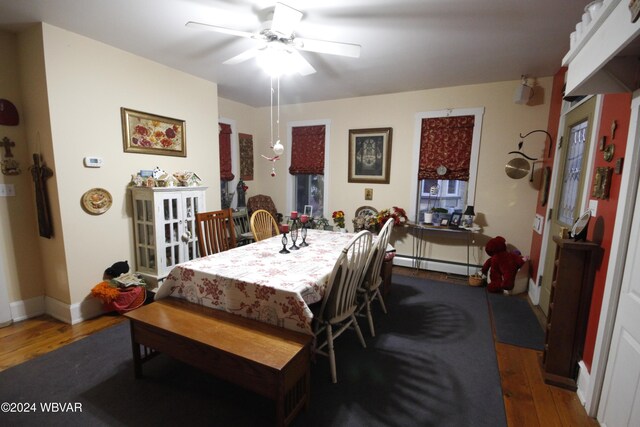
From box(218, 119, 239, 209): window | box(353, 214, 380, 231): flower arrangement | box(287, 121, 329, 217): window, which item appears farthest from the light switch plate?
box(218, 119, 239, 209): window

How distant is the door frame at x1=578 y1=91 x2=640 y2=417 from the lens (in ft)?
4.51

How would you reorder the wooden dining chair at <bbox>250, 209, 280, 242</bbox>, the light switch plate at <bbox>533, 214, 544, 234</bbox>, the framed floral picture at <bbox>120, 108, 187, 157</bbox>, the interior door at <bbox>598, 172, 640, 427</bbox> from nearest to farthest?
the interior door at <bbox>598, 172, 640, 427</bbox>
the framed floral picture at <bbox>120, 108, 187, 157</bbox>
the wooden dining chair at <bbox>250, 209, 280, 242</bbox>
the light switch plate at <bbox>533, 214, 544, 234</bbox>

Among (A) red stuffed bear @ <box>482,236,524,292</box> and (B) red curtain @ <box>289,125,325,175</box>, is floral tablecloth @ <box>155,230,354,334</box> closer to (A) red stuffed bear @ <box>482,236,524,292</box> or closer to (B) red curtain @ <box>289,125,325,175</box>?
(A) red stuffed bear @ <box>482,236,524,292</box>

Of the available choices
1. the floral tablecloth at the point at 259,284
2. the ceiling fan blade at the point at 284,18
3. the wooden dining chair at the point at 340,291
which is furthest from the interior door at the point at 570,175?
the ceiling fan blade at the point at 284,18

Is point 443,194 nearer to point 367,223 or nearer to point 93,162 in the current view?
point 367,223

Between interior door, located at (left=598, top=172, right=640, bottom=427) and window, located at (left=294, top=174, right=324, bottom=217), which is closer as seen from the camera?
interior door, located at (left=598, top=172, right=640, bottom=427)

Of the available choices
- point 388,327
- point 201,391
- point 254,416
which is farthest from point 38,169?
point 388,327

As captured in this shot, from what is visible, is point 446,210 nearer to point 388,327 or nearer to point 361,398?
point 388,327

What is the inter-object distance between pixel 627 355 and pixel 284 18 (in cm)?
256

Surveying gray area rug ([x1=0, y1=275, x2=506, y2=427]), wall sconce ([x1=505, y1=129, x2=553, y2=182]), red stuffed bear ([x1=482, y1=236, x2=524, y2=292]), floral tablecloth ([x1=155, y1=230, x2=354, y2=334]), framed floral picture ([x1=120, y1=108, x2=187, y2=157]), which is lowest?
gray area rug ([x1=0, y1=275, x2=506, y2=427])

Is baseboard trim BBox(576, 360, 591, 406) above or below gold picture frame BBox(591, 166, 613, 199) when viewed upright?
below

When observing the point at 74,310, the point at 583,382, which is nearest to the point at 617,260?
the point at 583,382

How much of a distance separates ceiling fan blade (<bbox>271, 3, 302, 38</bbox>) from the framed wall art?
7.99 feet

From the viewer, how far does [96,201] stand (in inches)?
99.6
